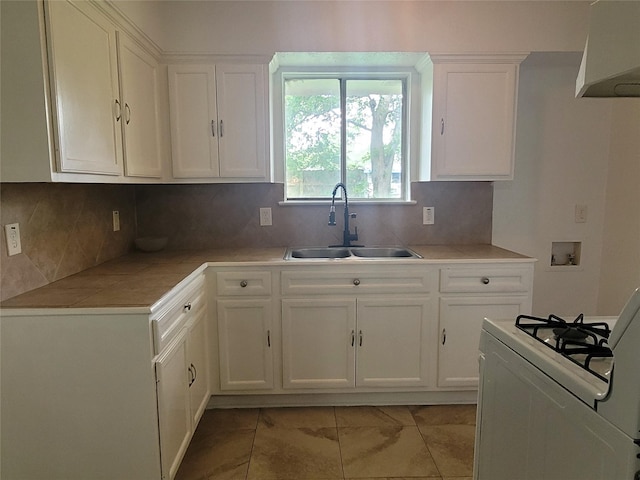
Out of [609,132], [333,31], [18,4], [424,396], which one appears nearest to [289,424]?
[424,396]

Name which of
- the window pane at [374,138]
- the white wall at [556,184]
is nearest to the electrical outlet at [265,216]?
the window pane at [374,138]

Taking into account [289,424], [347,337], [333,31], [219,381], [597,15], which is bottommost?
[289,424]

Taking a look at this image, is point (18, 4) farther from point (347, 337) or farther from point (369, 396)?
point (369, 396)

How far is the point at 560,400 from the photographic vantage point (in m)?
0.89

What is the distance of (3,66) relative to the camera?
51.1 inches

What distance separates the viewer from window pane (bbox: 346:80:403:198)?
281cm

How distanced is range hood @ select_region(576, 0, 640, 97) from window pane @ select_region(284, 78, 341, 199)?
2008 millimetres

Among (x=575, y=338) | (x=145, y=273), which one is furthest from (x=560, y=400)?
(x=145, y=273)

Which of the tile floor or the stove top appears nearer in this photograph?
the stove top

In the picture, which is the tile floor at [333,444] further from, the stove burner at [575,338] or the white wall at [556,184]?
the white wall at [556,184]

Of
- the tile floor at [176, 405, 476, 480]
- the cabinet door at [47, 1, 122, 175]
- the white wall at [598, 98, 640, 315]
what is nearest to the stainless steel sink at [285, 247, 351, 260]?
the tile floor at [176, 405, 476, 480]

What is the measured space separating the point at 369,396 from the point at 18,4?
2.43 metres

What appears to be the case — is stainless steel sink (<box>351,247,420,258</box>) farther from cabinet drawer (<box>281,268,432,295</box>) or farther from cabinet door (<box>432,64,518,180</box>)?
cabinet door (<box>432,64,518,180</box>)

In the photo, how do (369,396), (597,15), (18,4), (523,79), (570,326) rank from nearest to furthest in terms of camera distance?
1. (597,15)
2. (570,326)
3. (18,4)
4. (369,396)
5. (523,79)
